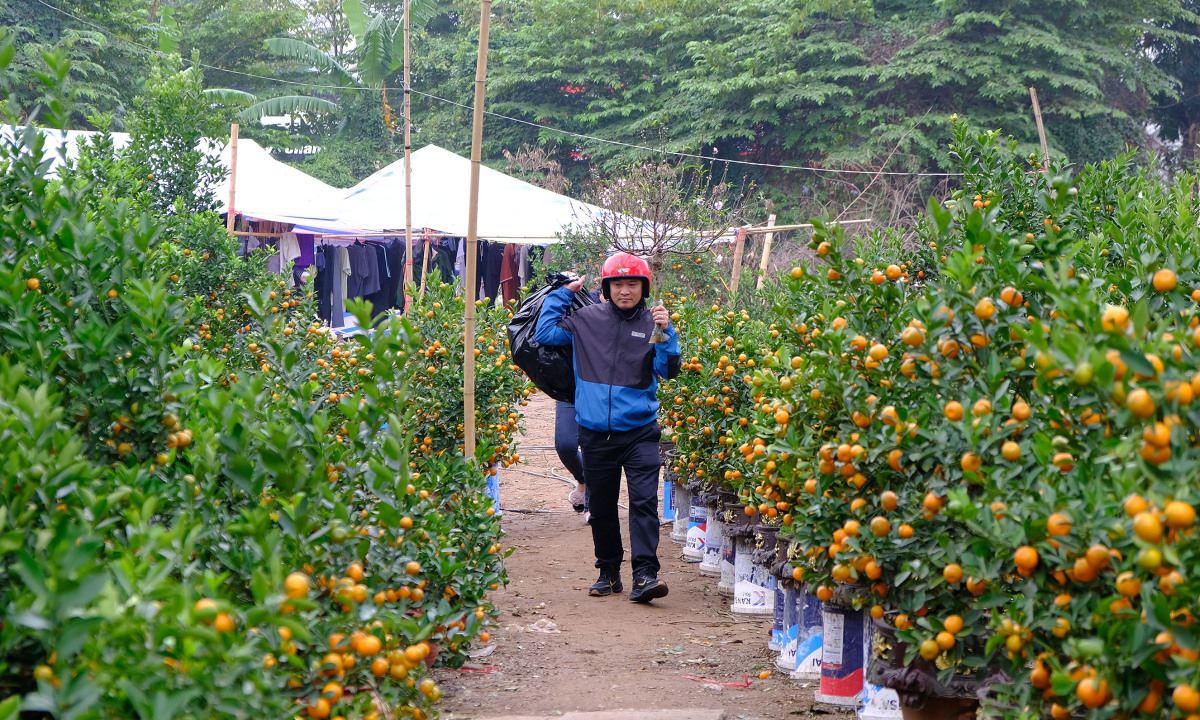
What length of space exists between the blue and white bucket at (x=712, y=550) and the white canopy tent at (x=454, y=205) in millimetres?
8623

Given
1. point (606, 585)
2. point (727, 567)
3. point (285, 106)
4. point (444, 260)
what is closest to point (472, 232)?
point (606, 585)

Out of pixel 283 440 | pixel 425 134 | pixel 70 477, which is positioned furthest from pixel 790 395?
pixel 425 134

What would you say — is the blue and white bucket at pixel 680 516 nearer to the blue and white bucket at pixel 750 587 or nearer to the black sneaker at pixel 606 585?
the black sneaker at pixel 606 585

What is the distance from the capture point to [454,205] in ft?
46.9

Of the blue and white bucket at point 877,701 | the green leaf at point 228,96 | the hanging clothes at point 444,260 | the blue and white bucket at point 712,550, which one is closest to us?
the blue and white bucket at point 877,701

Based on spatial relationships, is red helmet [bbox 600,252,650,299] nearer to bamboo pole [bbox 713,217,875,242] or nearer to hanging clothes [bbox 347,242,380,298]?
bamboo pole [bbox 713,217,875,242]

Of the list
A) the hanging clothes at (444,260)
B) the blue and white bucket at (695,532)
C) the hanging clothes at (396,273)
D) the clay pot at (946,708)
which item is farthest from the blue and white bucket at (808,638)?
the hanging clothes at (396,273)

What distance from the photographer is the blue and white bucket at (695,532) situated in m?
5.98

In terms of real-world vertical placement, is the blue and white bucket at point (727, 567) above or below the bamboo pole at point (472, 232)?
below

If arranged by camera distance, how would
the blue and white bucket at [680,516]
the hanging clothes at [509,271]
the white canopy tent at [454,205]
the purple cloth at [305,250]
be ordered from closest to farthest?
the blue and white bucket at [680,516]
the white canopy tent at [454,205]
the purple cloth at [305,250]
the hanging clothes at [509,271]

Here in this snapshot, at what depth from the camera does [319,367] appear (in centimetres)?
532

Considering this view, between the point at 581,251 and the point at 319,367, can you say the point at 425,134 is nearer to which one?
the point at 581,251

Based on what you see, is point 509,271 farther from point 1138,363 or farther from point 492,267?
point 1138,363

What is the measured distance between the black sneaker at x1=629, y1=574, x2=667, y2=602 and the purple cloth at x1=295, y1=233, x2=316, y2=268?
429 inches
